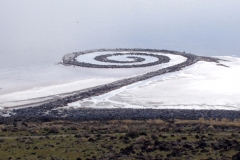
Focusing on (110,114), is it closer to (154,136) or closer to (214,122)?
(214,122)

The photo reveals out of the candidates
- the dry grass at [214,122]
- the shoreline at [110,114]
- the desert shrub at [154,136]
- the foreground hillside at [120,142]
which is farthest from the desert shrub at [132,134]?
the shoreline at [110,114]

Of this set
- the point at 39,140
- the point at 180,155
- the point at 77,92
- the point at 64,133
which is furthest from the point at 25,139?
the point at 77,92

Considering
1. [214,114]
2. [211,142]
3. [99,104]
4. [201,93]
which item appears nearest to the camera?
[211,142]

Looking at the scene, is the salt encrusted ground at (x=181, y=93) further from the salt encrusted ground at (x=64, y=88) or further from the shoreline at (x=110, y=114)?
the salt encrusted ground at (x=64, y=88)

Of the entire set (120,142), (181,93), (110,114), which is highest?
(181,93)

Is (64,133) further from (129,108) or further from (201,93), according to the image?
(201,93)

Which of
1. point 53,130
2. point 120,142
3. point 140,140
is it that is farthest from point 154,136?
point 53,130
